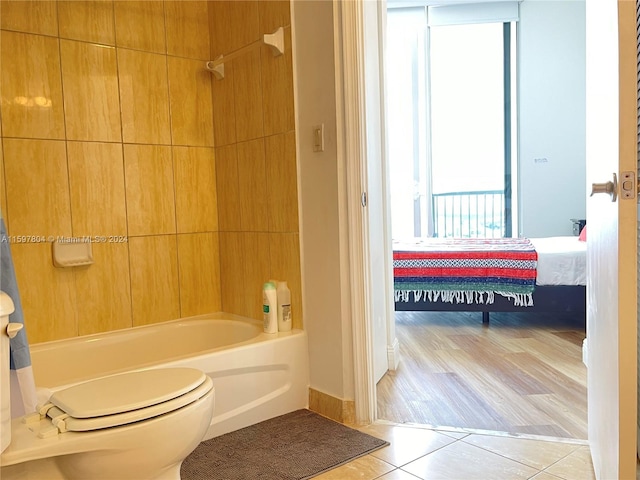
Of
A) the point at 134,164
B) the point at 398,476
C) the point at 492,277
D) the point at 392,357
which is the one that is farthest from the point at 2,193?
the point at 492,277

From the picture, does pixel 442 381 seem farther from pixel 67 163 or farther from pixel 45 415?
pixel 67 163

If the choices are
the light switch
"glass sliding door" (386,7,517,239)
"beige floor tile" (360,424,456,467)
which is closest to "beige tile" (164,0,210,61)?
the light switch

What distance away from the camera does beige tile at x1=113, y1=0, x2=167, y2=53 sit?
2.51m

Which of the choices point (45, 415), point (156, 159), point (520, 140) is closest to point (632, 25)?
point (45, 415)

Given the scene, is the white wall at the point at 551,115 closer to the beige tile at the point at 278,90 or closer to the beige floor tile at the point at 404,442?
the beige tile at the point at 278,90

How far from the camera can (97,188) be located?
2.45 m

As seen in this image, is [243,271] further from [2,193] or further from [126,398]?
[126,398]

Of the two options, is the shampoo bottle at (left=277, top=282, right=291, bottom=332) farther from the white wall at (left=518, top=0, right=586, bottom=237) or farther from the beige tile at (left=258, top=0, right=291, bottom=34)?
the white wall at (left=518, top=0, right=586, bottom=237)

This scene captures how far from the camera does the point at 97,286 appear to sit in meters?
2.46

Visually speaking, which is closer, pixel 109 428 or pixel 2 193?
pixel 109 428

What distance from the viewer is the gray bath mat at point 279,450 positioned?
6.01ft

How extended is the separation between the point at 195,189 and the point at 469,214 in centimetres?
430

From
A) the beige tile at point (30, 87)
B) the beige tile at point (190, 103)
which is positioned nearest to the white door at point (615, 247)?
the beige tile at point (190, 103)

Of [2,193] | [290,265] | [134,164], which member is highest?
[134,164]
